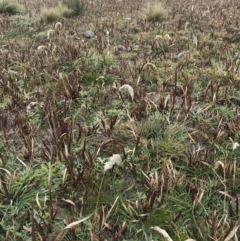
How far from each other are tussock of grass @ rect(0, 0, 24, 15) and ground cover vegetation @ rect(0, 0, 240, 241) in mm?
4250

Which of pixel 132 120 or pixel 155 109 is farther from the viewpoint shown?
pixel 155 109

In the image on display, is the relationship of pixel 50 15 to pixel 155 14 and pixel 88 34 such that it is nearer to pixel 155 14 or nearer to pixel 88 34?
pixel 88 34

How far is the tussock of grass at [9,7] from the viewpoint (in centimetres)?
1114

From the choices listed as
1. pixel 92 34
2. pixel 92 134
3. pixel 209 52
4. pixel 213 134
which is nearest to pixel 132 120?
pixel 92 134

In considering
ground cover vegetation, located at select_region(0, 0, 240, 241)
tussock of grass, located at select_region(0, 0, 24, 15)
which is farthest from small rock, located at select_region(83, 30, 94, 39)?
tussock of grass, located at select_region(0, 0, 24, 15)

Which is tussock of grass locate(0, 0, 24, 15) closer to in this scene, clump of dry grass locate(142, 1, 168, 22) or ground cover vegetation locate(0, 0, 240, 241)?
ground cover vegetation locate(0, 0, 240, 241)

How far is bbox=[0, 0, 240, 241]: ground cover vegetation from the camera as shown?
2.66 metres

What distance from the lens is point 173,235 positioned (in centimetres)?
257

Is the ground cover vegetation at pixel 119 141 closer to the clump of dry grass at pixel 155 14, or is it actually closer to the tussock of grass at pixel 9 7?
the clump of dry grass at pixel 155 14

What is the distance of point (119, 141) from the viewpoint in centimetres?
365

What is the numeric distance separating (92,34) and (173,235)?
20.7 feet

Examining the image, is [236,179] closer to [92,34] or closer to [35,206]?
[35,206]

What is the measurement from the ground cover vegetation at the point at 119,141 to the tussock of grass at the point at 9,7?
13.9 ft

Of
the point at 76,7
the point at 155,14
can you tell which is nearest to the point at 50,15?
the point at 76,7
